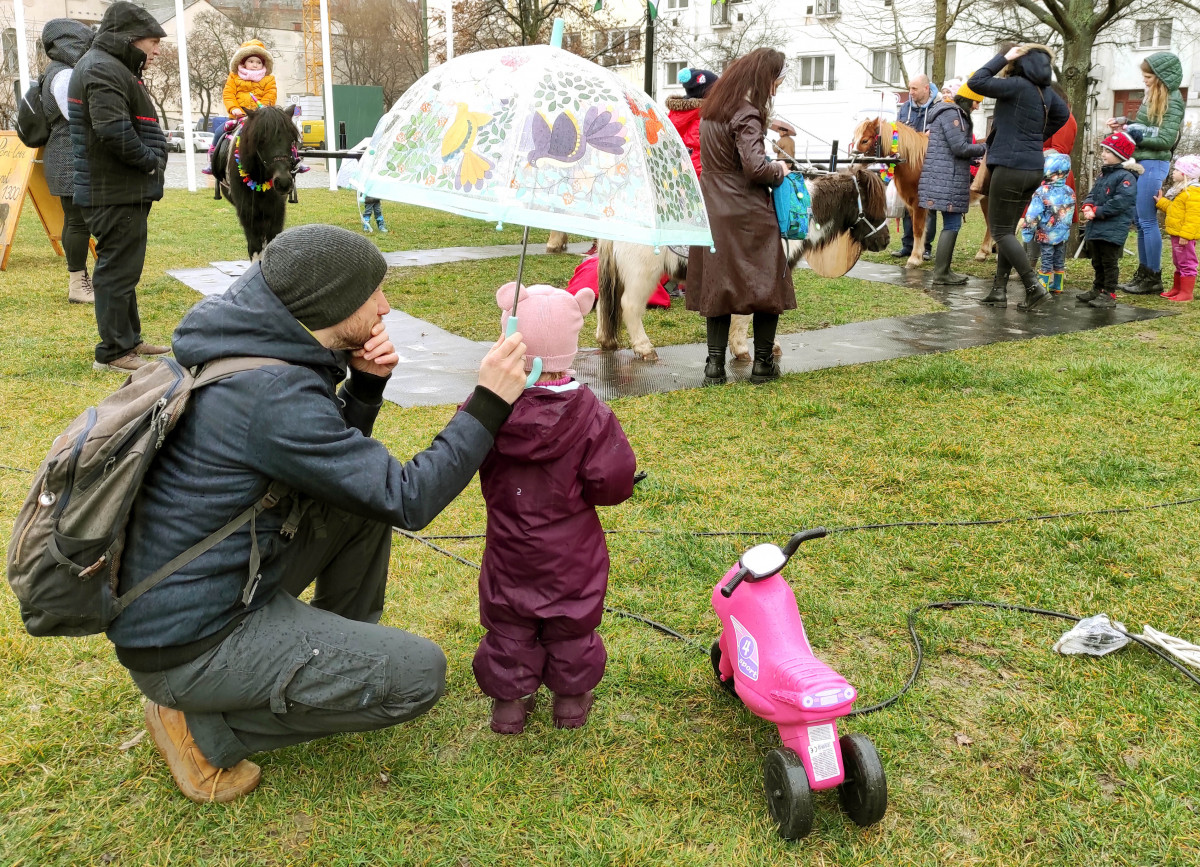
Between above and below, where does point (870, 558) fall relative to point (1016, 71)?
below

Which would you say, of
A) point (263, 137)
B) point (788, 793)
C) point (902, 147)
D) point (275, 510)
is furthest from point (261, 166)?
point (902, 147)

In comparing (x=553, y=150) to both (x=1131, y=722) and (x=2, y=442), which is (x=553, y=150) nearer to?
(x=1131, y=722)

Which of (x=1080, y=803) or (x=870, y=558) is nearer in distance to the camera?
(x=1080, y=803)

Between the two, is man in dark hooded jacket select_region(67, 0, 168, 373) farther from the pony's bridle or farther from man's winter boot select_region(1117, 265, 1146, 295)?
man's winter boot select_region(1117, 265, 1146, 295)

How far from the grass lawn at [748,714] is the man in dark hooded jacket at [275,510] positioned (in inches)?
10.5

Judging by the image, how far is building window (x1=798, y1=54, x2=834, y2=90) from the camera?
42.3 metres

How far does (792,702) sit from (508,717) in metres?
0.86

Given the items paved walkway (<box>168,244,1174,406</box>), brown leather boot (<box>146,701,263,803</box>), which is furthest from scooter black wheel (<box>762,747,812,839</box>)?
paved walkway (<box>168,244,1174,406</box>)

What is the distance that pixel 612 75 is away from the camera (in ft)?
9.18

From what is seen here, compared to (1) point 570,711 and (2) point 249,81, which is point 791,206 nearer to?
(1) point 570,711

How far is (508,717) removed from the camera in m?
2.84

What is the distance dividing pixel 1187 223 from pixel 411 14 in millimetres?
40610

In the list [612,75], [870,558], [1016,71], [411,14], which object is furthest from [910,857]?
[411,14]

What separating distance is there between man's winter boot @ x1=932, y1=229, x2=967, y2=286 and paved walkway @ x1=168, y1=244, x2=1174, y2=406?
0.49 ft
